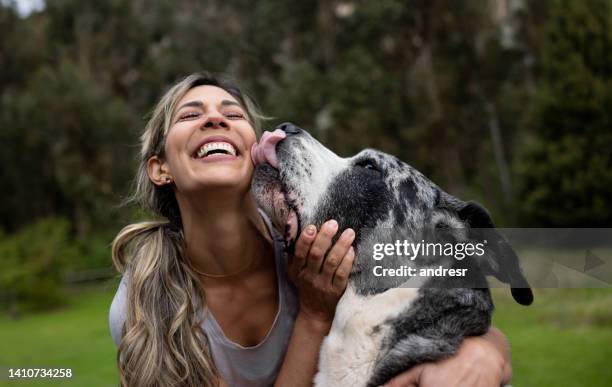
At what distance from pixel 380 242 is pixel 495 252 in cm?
45

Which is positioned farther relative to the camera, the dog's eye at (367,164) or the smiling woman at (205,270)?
the smiling woman at (205,270)

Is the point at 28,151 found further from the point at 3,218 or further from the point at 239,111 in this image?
the point at 239,111

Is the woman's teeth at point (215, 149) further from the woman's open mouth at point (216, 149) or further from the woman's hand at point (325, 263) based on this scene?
the woman's hand at point (325, 263)

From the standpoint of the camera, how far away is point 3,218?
27.4m

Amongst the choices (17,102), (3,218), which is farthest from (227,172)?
(3,218)

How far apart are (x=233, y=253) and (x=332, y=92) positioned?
65.8 ft

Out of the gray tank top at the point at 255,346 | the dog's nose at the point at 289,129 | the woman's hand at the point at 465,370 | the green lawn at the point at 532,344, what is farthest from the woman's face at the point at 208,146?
the green lawn at the point at 532,344

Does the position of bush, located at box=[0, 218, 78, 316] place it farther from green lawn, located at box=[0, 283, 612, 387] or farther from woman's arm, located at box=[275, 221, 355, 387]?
woman's arm, located at box=[275, 221, 355, 387]

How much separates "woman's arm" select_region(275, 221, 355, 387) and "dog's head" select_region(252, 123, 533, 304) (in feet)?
0.22

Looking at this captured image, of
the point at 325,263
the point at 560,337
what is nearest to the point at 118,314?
the point at 325,263

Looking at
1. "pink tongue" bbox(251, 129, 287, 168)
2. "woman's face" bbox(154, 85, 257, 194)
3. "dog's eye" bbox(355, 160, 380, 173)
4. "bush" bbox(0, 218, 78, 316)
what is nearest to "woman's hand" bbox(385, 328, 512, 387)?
"dog's eye" bbox(355, 160, 380, 173)

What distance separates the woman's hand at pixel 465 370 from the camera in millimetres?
2359

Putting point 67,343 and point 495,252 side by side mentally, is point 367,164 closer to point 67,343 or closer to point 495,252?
point 495,252

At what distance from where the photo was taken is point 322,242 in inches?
101
